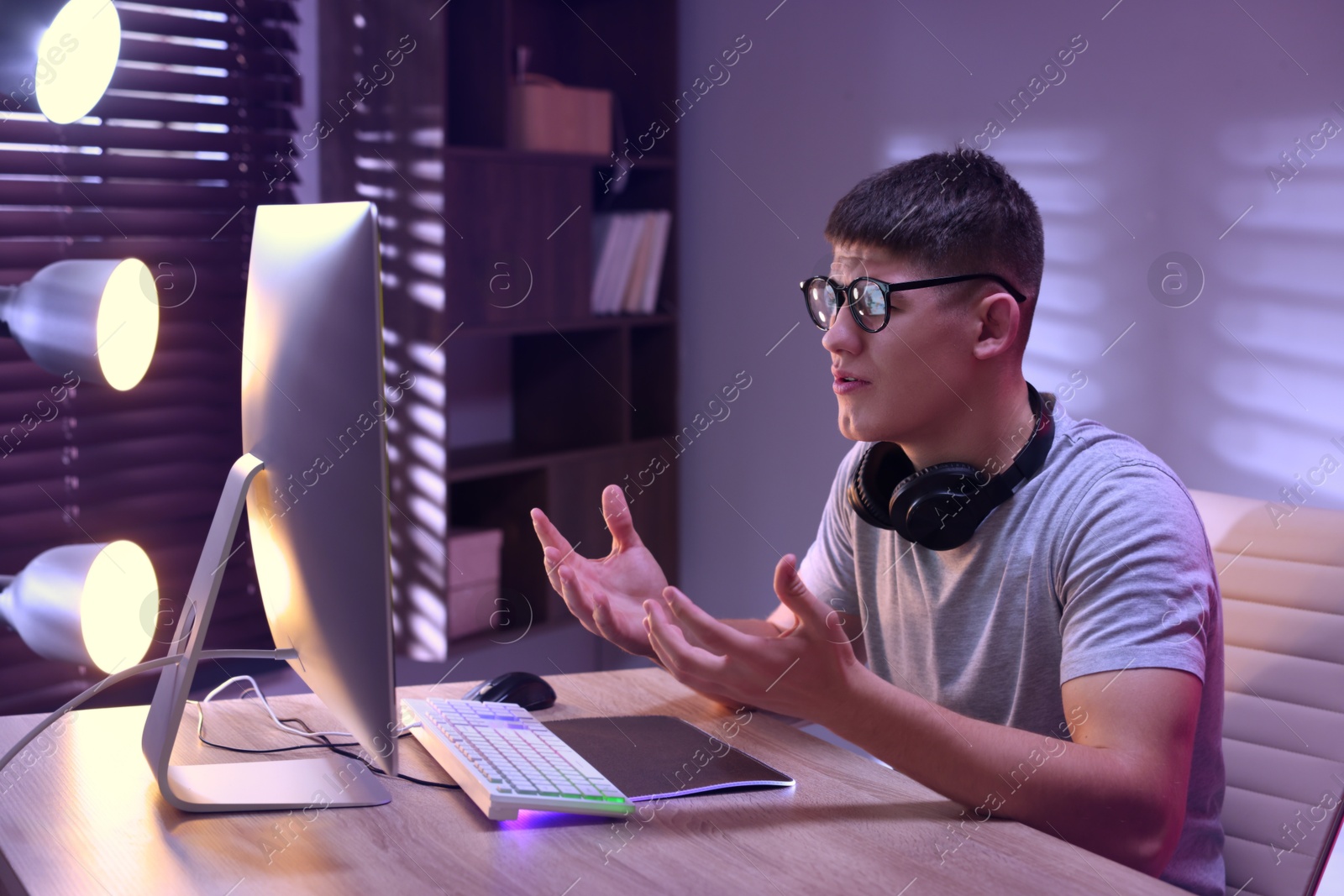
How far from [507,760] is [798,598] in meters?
0.35

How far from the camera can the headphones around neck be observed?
1.38 metres

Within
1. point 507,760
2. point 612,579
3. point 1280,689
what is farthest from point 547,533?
point 1280,689

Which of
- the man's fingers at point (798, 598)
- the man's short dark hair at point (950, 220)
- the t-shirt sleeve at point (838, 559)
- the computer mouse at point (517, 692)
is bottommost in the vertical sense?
the computer mouse at point (517, 692)

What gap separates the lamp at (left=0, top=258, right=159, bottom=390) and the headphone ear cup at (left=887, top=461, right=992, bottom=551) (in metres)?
0.85

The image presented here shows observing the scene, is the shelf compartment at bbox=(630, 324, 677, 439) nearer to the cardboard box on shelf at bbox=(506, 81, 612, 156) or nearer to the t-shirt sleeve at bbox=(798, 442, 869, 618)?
the cardboard box on shelf at bbox=(506, 81, 612, 156)

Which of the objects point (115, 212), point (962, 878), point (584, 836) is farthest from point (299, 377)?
point (115, 212)

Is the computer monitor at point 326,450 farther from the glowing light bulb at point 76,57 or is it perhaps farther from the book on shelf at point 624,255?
the book on shelf at point 624,255

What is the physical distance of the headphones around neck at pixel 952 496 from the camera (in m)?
1.38

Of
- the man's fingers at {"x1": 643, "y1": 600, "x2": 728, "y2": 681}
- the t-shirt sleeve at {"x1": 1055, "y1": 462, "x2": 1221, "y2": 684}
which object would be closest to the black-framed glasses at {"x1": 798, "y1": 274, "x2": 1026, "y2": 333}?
the t-shirt sleeve at {"x1": 1055, "y1": 462, "x2": 1221, "y2": 684}

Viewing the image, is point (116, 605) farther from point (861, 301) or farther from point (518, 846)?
point (861, 301)

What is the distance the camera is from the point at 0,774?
1147 mm

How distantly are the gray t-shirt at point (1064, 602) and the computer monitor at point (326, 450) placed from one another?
0.60m

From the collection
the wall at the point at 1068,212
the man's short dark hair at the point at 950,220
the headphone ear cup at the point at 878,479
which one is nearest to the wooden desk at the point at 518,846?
the headphone ear cup at the point at 878,479

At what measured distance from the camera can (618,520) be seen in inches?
56.4
